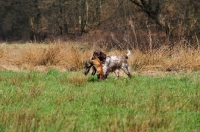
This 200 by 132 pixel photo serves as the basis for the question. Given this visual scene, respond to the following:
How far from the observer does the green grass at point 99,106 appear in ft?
15.2

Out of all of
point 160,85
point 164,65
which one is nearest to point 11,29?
point 164,65

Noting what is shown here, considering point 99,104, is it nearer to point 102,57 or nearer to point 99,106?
point 99,106

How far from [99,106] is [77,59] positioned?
698 centimetres

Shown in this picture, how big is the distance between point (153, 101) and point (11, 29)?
122ft

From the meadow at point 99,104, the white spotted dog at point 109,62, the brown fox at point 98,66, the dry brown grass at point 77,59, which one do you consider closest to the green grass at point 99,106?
the meadow at point 99,104

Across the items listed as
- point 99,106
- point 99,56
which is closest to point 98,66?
point 99,56

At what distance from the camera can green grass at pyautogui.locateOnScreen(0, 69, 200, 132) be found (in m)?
4.64

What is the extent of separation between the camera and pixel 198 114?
5441mm

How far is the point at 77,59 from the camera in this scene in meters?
12.8

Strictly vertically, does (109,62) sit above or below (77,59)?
above

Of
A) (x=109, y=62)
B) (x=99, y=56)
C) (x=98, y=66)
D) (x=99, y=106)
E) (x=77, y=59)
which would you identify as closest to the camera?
(x=99, y=106)

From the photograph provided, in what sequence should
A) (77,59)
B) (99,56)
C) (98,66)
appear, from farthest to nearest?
(77,59), (99,56), (98,66)

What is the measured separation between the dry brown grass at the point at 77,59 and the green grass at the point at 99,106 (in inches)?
145

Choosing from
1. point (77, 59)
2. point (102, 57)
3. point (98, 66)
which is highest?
point (102, 57)
